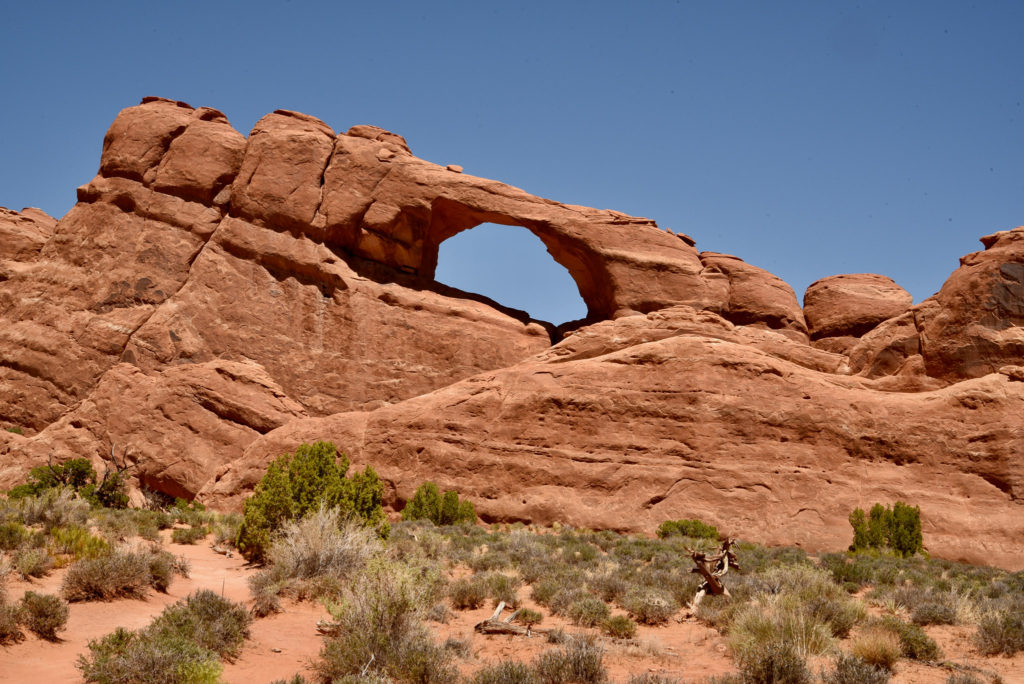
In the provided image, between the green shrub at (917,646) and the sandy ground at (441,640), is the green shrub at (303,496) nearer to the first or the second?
the sandy ground at (441,640)

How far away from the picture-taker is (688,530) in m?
20.7

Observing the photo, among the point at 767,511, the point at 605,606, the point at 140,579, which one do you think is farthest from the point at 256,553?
the point at 767,511

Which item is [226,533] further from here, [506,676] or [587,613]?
[506,676]

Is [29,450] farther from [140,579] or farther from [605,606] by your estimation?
[605,606]

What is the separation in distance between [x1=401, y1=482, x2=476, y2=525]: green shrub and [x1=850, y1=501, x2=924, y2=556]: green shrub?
34.4ft

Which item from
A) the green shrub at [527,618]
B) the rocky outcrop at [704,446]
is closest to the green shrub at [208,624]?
the green shrub at [527,618]

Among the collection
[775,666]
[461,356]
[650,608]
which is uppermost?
[461,356]

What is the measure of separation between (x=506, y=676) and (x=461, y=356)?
22.6m

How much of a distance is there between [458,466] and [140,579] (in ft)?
43.7

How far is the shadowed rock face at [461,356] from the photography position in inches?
876

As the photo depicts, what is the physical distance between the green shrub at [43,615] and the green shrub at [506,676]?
4.97 m

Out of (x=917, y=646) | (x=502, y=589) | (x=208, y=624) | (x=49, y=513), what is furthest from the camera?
(x=49, y=513)

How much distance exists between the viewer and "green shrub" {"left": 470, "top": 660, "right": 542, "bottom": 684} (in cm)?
734

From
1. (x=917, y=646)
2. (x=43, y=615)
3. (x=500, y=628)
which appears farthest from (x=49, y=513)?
(x=917, y=646)
